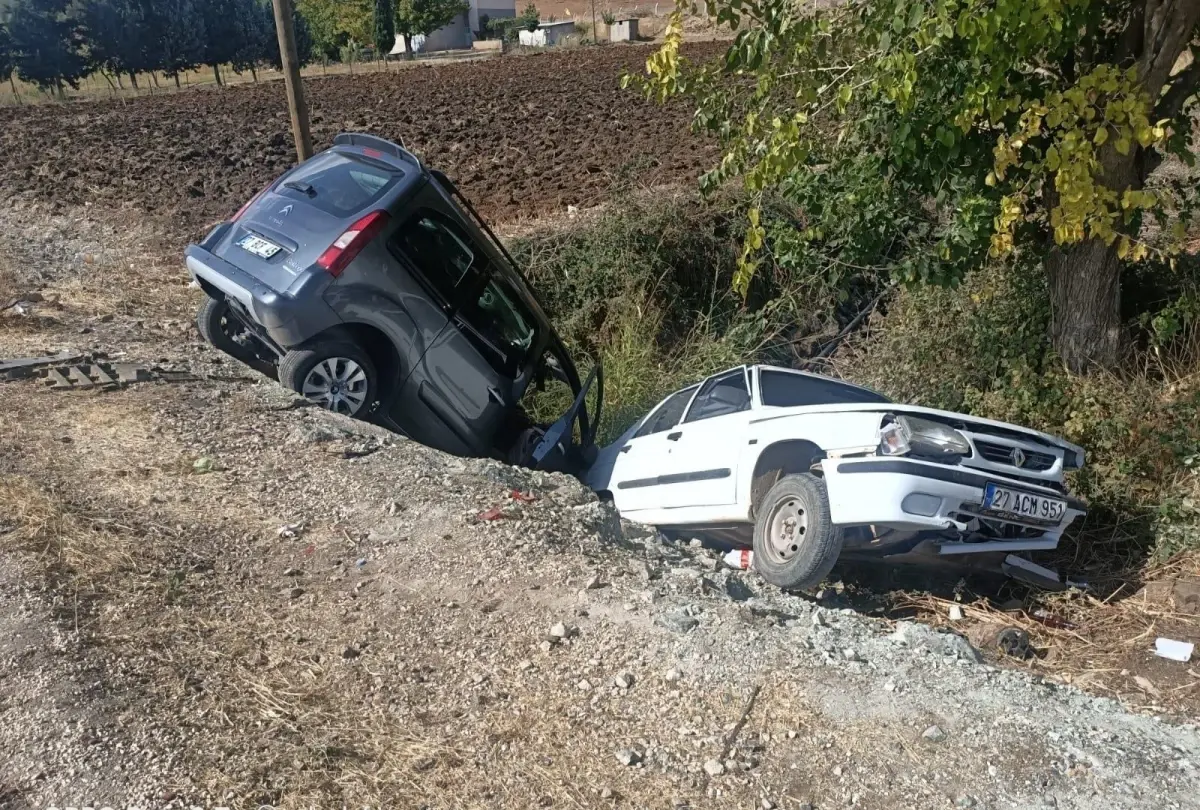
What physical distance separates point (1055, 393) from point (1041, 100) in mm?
2587

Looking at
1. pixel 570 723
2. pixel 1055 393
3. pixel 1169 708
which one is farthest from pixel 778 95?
pixel 570 723

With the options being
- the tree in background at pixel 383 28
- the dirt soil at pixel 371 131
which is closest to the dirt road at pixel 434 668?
the dirt soil at pixel 371 131

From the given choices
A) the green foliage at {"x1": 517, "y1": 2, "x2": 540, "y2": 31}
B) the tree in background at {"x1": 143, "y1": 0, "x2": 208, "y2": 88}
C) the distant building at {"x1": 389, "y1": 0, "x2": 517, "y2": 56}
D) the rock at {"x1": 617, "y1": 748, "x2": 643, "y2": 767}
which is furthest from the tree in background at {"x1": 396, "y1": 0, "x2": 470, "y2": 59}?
the rock at {"x1": 617, "y1": 748, "x2": 643, "y2": 767}

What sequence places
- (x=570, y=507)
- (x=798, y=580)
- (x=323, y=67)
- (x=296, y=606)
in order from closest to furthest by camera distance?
1. (x=296, y=606)
2. (x=798, y=580)
3. (x=570, y=507)
4. (x=323, y=67)

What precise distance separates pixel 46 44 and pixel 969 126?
46225 mm

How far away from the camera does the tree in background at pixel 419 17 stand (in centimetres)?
6206

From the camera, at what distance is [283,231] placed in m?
7.50

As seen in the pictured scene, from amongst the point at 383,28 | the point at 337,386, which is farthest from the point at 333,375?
the point at 383,28

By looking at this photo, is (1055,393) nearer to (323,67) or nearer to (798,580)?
(798,580)

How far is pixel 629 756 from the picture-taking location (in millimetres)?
3807

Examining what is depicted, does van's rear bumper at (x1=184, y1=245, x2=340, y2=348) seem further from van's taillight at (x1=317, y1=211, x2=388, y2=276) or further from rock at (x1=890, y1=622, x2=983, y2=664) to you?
rock at (x1=890, y1=622, x2=983, y2=664)

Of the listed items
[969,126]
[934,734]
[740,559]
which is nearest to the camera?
[934,734]

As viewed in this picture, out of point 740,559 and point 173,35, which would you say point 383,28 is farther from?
point 740,559

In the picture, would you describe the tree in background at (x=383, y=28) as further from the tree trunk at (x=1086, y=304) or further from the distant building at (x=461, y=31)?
the tree trunk at (x=1086, y=304)
